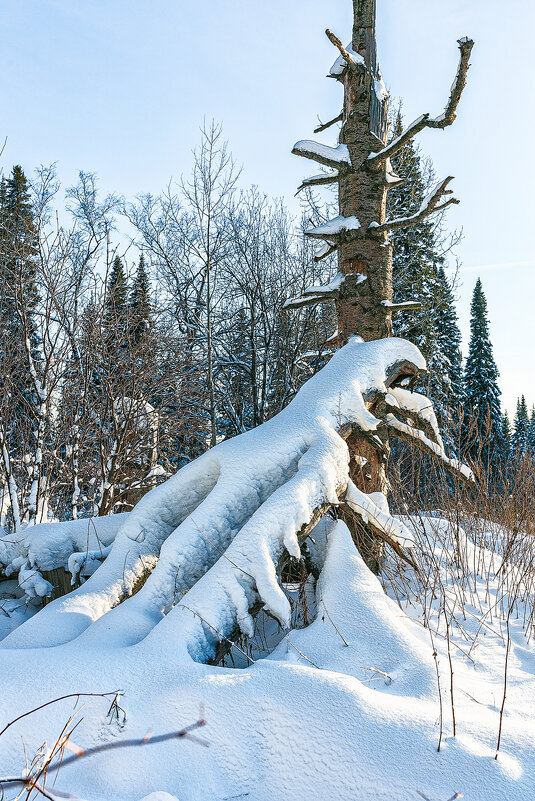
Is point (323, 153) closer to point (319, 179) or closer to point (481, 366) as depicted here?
point (319, 179)

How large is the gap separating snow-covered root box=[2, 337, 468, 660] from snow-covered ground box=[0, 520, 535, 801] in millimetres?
272

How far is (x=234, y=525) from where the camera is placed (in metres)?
3.30

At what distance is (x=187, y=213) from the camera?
1653 cm

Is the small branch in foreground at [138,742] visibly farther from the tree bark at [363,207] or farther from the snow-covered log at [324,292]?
the snow-covered log at [324,292]

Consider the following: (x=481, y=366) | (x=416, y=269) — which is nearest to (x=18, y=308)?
(x=416, y=269)

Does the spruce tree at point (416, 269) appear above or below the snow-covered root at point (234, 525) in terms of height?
above

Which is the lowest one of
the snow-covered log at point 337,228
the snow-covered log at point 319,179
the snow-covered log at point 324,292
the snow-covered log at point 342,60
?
the snow-covered log at point 324,292

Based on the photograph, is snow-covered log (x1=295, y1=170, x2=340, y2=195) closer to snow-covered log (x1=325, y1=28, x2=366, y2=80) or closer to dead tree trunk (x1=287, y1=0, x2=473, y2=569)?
dead tree trunk (x1=287, y1=0, x2=473, y2=569)

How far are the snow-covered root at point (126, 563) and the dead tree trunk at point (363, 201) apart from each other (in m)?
1.49

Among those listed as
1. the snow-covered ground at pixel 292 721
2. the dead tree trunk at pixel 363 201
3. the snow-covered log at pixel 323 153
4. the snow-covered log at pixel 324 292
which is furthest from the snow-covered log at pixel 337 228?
the snow-covered ground at pixel 292 721

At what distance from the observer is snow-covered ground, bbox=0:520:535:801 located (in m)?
1.65

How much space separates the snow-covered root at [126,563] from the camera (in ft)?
9.21

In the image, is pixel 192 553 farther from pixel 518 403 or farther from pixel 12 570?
pixel 518 403

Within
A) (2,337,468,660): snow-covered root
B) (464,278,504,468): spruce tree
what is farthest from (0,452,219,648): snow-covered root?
(464,278,504,468): spruce tree
